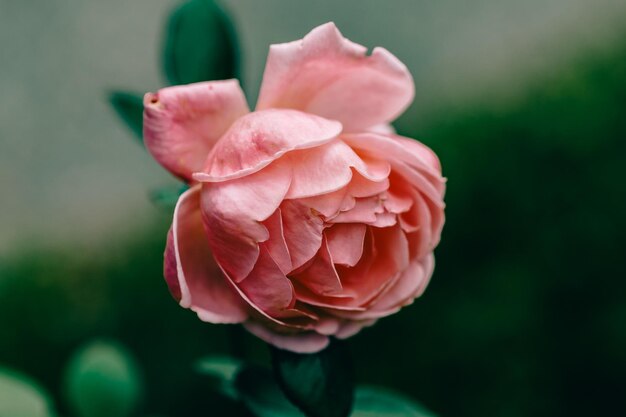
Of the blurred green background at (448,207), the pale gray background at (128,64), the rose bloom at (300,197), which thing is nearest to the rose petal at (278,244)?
the rose bloom at (300,197)

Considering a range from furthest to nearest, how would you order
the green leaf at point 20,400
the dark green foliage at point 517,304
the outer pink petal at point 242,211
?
the dark green foliage at point 517,304 → the green leaf at point 20,400 → the outer pink petal at point 242,211

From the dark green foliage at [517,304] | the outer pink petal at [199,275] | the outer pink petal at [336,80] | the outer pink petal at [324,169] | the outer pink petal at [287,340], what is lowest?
the dark green foliage at [517,304]

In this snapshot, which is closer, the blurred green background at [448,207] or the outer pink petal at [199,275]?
the outer pink petal at [199,275]

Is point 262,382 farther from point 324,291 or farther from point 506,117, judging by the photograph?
point 506,117

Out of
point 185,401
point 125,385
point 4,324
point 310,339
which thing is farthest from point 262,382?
point 4,324

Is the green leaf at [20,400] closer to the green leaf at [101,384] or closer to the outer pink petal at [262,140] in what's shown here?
the green leaf at [101,384]

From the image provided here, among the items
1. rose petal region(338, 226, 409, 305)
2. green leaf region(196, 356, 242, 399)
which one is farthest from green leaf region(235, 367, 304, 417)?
rose petal region(338, 226, 409, 305)

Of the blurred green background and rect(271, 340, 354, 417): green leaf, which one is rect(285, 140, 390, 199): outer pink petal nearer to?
rect(271, 340, 354, 417): green leaf
